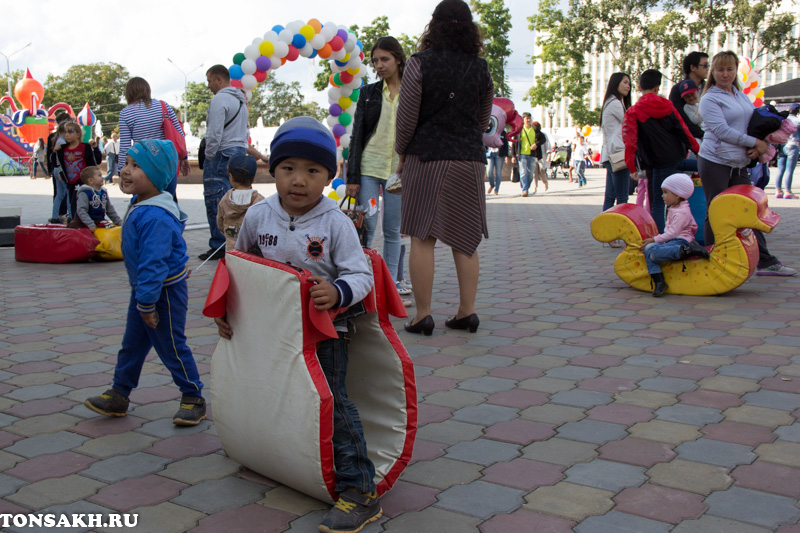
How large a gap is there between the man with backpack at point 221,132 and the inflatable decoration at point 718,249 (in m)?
3.91

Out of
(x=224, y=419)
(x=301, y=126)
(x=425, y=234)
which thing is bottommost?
(x=224, y=419)

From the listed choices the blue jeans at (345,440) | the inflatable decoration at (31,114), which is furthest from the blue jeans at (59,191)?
the inflatable decoration at (31,114)

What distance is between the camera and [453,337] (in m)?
5.02

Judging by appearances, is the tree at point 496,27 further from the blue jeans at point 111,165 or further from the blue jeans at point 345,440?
the blue jeans at point 345,440

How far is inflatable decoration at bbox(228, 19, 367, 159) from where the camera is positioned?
10.4 meters

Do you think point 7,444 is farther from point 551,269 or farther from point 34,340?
point 551,269

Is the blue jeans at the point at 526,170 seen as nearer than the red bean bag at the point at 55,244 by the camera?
No

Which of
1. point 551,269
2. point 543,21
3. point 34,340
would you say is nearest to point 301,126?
point 34,340

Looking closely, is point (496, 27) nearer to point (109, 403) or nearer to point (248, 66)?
point (248, 66)

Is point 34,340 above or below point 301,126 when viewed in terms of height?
below

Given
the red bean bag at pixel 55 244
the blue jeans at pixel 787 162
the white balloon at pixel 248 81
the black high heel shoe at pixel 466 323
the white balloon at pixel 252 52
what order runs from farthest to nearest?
the blue jeans at pixel 787 162 → the white balloon at pixel 252 52 → the white balloon at pixel 248 81 → the red bean bag at pixel 55 244 → the black high heel shoe at pixel 466 323

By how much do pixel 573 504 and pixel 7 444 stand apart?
7.44ft

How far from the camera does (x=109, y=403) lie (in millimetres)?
3498

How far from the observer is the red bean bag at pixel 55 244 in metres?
8.34
